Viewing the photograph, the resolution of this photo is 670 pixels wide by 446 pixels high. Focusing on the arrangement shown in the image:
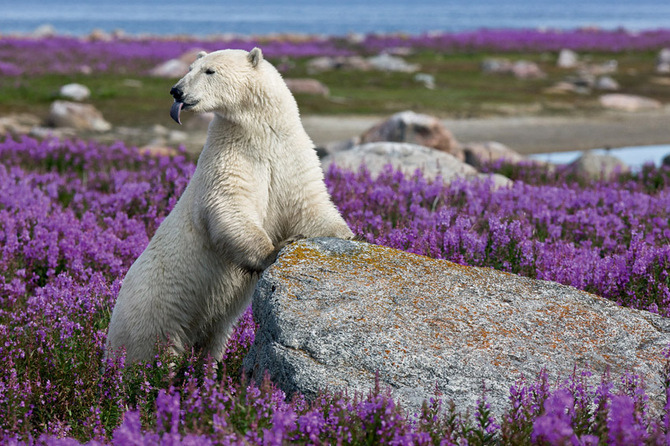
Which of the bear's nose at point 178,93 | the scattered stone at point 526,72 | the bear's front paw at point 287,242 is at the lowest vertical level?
the scattered stone at point 526,72

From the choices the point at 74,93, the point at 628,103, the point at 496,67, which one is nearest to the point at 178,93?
the point at 74,93

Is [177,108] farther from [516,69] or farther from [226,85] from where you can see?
[516,69]

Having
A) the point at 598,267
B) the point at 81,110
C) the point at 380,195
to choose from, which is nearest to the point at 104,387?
the point at 598,267

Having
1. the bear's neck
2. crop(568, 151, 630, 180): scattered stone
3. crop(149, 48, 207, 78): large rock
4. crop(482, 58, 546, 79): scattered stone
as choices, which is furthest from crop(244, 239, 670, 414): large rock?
crop(482, 58, 546, 79): scattered stone

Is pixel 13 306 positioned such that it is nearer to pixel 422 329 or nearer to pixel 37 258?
pixel 37 258

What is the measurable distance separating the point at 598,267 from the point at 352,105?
2140 centimetres

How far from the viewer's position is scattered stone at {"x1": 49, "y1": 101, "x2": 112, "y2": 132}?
1995 cm

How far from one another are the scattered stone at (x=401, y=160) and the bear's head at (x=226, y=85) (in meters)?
4.89

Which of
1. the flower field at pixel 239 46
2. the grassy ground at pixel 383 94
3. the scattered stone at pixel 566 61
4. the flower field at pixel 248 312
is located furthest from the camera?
the scattered stone at pixel 566 61

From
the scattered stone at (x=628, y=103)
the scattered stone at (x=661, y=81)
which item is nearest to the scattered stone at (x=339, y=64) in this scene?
the scattered stone at (x=628, y=103)

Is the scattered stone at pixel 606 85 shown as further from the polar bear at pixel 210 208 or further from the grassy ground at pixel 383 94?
the polar bear at pixel 210 208

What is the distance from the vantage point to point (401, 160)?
33.7 ft

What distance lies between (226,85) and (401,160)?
227 inches

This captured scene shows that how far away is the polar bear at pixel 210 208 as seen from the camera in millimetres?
4680
